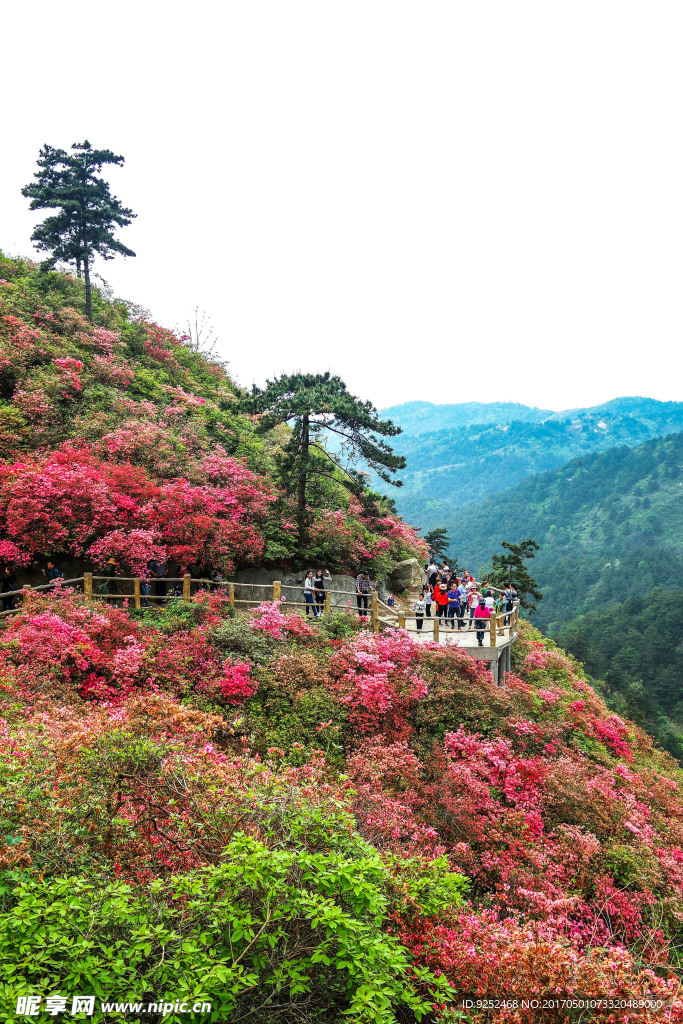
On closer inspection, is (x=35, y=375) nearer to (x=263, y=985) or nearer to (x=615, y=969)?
(x=263, y=985)

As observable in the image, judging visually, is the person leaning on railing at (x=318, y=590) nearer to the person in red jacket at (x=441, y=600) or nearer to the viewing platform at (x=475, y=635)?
the viewing platform at (x=475, y=635)

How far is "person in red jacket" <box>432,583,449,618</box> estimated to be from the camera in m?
14.9

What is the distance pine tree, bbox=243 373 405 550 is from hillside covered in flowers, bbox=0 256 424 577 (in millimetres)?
777

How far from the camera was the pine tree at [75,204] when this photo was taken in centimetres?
2186

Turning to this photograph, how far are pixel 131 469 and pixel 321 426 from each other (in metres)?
5.47

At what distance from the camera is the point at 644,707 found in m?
52.2

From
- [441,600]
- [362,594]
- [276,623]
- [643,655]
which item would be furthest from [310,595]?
[643,655]

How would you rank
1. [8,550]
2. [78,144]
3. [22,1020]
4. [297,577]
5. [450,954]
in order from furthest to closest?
[78,144] → [297,577] → [8,550] → [450,954] → [22,1020]

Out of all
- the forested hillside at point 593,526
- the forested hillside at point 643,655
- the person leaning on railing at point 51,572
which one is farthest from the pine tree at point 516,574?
the forested hillside at point 593,526

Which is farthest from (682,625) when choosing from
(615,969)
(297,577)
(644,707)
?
(615,969)

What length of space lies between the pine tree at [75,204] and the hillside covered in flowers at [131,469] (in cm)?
222

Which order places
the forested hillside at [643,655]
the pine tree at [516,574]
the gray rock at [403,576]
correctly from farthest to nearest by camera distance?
the forested hillside at [643,655] → the pine tree at [516,574] → the gray rock at [403,576]

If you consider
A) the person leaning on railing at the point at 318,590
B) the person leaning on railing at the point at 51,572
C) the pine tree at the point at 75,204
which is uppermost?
the pine tree at the point at 75,204

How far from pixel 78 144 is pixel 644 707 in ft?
206
